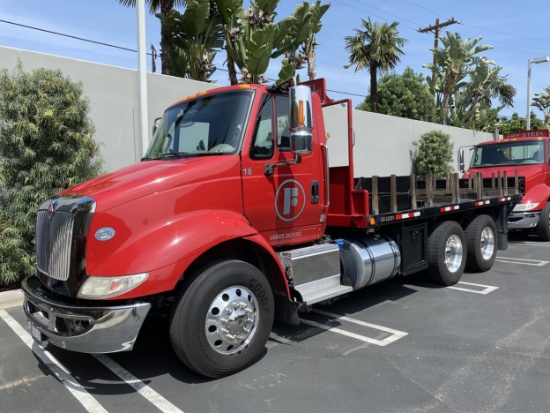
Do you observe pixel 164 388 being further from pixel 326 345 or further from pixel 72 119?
pixel 72 119

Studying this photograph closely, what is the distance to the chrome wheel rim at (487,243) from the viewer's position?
25.0 ft

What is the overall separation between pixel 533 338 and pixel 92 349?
163 inches

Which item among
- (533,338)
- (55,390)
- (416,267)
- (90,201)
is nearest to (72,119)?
(90,201)

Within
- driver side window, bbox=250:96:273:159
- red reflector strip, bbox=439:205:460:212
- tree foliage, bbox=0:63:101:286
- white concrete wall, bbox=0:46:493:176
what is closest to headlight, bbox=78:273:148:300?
driver side window, bbox=250:96:273:159

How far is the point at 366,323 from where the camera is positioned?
5.13 metres

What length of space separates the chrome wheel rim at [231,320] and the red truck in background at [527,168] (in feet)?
24.3

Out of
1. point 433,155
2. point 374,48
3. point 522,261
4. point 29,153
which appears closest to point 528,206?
point 522,261

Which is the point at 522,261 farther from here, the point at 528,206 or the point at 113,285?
the point at 113,285

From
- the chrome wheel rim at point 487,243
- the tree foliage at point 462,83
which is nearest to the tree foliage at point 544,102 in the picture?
the tree foliage at point 462,83

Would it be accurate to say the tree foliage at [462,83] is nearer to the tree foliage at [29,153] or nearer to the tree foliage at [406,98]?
the tree foliage at [406,98]

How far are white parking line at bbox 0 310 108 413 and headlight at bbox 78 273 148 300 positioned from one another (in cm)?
86

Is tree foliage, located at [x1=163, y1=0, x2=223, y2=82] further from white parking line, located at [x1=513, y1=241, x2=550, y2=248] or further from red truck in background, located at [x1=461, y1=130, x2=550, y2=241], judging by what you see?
white parking line, located at [x1=513, y1=241, x2=550, y2=248]

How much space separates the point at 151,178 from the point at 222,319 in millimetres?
1295

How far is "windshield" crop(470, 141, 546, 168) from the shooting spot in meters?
10.6
